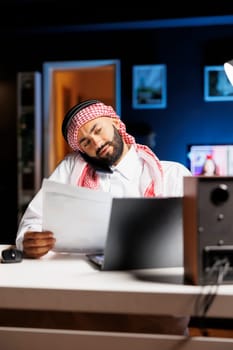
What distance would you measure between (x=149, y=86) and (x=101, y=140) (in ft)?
8.52

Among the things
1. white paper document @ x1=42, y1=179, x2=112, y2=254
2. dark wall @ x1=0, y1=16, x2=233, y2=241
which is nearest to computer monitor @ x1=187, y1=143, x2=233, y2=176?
dark wall @ x1=0, y1=16, x2=233, y2=241

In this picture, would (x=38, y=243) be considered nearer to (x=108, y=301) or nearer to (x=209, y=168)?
(x=108, y=301)

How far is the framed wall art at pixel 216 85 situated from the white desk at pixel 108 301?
327cm

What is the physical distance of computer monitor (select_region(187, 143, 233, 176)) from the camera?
3.78m

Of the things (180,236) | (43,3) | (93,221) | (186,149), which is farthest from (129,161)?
(43,3)

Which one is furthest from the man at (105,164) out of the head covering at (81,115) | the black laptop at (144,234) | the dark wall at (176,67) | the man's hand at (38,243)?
the dark wall at (176,67)

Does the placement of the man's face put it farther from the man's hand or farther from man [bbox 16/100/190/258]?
the man's hand

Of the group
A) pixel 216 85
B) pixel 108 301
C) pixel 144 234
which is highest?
pixel 216 85

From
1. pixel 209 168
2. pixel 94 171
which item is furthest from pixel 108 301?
pixel 209 168

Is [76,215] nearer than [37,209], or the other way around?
[76,215]

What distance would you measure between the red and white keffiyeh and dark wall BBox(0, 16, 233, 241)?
2358mm

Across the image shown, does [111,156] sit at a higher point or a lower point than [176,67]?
lower

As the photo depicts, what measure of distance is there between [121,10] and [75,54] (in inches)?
24.9

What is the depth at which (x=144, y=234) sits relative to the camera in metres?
1.11
